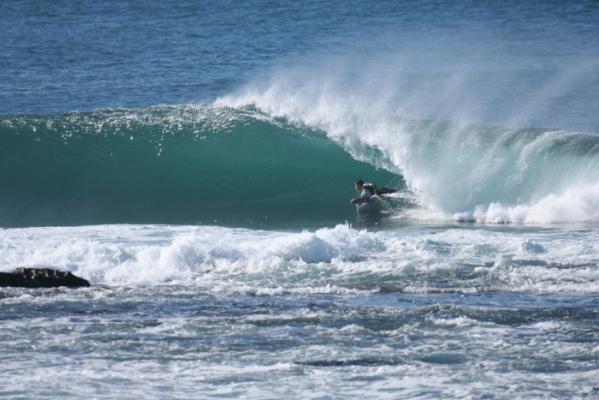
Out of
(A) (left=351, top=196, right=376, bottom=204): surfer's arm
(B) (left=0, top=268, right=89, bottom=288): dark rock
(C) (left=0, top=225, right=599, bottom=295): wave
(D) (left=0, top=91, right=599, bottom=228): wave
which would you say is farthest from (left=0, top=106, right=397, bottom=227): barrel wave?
(B) (left=0, top=268, right=89, bottom=288): dark rock

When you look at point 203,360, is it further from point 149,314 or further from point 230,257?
point 230,257

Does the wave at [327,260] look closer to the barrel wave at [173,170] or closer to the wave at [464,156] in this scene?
the wave at [464,156]

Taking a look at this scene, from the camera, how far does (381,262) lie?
1742cm

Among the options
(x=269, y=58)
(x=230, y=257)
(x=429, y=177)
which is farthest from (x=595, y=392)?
(x=269, y=58)

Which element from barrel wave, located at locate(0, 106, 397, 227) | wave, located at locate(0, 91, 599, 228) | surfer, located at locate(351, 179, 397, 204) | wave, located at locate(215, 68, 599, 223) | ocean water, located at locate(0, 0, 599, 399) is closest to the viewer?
ocean water, located at locate(0, 0, 599, 399)

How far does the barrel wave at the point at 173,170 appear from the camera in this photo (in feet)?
81.8

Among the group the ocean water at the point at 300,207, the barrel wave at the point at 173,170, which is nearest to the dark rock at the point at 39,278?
the ocean water at the point at 300,207

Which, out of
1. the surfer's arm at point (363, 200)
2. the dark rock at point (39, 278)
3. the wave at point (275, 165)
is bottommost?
the dark rock at point (39, 278)

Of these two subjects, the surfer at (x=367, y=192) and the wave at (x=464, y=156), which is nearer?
the wave at (x=464, y=156)

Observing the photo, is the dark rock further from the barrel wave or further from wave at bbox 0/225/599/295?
the barrel wave

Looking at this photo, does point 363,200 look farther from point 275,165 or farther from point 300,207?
point 275,165

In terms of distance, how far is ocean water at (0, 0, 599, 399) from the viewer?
12523 mm

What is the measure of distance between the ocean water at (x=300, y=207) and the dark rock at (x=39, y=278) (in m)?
0.28

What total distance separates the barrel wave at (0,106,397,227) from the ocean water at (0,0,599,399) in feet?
0.24
